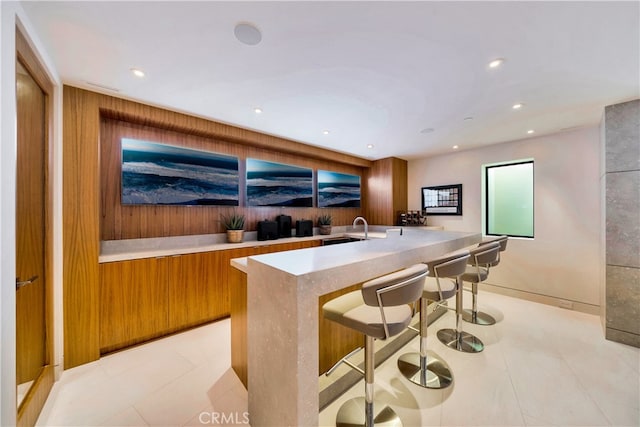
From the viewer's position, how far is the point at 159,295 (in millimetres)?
2410

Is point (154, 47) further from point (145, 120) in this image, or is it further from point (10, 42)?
point (145, 120)

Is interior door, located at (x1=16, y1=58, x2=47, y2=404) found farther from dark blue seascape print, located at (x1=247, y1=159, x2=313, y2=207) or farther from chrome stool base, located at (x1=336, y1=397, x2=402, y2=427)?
dark blue seascape print, located at (x1=247, y1=159, x2=313, y2=207)

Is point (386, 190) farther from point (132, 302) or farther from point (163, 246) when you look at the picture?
point (132, 302)

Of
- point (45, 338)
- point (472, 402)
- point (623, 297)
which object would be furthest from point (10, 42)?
point (623, 297)

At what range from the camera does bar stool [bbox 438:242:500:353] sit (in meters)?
2.24

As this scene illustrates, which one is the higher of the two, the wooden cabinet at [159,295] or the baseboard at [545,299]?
the wooden cabinet at [159,295]

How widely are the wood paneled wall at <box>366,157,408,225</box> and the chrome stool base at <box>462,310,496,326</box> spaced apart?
2.22 m

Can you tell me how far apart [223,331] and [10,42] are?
2.69 metres

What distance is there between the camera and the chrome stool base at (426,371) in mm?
1814

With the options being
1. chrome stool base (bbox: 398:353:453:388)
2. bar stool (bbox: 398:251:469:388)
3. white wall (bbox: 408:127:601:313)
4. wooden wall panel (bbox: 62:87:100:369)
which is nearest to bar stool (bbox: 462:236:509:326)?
bar stool (bbox: 398:251:469:388)

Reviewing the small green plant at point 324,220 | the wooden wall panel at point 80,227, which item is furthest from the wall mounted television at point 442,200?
the wooden wall panel at point 80,227

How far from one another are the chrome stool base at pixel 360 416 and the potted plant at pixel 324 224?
3.04 meters

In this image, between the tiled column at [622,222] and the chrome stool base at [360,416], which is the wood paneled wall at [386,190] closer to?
the tiled column at [622,222]

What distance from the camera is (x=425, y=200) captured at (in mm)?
4918
